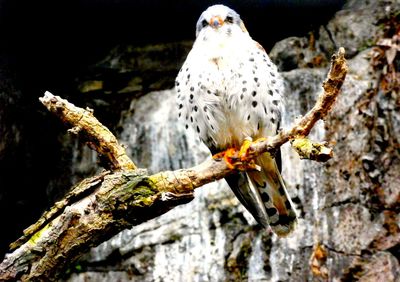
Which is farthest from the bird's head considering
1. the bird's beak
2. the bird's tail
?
the bird's tail

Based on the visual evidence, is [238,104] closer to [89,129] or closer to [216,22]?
[216,22]

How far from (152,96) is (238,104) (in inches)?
106

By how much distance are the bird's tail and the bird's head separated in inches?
33.9

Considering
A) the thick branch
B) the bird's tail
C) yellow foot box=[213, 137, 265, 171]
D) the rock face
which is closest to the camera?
the thick branch

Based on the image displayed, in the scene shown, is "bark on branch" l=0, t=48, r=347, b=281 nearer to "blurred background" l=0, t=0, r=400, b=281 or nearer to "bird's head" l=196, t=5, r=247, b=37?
"bird's head" l=196, t=5, r=247, b=37

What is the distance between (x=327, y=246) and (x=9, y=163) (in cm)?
308

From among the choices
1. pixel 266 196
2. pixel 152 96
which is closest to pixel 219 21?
pixel 266 196

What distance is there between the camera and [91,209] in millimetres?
2865

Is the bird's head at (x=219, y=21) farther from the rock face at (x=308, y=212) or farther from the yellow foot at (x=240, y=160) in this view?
the rock face at (x=308, y=212)

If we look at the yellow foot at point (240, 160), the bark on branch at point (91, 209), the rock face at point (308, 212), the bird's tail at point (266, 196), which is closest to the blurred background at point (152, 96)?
the rock face at point (308, 212)

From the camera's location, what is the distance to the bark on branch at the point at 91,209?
9.19ft

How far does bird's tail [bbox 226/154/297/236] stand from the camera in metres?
3.73

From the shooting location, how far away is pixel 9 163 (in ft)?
19.3

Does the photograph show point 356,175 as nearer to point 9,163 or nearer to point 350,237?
point 350,237
